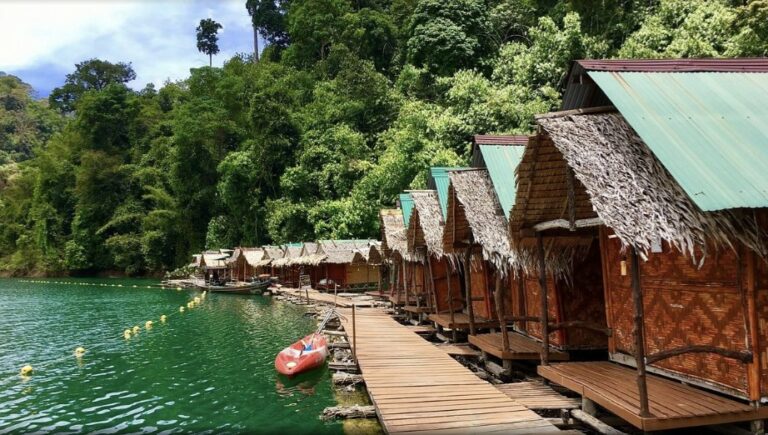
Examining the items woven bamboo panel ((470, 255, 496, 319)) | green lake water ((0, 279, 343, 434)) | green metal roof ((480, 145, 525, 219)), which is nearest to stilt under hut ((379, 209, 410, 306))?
woven bamboo panel ((470, 255, 496, 319))

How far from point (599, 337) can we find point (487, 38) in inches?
1215

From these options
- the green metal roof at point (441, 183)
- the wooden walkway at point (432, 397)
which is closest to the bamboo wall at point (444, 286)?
the green metal roof at point (441, 183)

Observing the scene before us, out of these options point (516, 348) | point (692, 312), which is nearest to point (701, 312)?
point (692, 312)

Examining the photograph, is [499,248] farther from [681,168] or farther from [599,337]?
[681,168]

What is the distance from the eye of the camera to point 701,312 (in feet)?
22.4

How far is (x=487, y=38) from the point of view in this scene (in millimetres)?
36906

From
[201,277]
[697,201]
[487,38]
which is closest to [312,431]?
[697,201]

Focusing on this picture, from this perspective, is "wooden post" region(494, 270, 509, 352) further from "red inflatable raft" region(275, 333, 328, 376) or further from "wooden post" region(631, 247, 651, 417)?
"red inflatable raft" region(275, 333, 328, 376)

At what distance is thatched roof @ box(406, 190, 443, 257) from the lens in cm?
1422

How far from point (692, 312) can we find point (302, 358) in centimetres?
956

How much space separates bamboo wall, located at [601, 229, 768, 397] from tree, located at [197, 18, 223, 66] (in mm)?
81897

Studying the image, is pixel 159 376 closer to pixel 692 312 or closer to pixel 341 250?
pixel 692 312

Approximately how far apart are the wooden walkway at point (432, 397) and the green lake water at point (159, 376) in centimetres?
147

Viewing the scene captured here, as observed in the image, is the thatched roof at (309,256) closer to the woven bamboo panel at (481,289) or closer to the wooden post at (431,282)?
the wooden post at (431,282)
